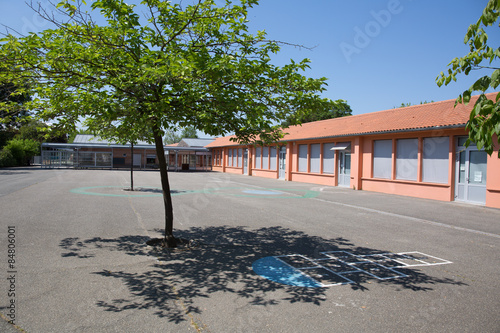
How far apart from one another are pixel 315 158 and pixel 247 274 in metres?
19.9

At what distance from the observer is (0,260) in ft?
17.8

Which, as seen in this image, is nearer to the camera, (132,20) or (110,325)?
(110,325)

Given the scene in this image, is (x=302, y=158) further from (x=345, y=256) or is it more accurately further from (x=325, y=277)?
(x=325, y=277)

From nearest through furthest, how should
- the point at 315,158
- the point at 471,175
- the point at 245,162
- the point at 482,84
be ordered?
the point at 482,84 < the point at 471,175 < the point at 315,158 < the point at 245,162

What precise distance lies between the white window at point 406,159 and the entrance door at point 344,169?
3.81 metres

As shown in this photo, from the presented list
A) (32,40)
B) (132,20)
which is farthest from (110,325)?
(132,20)

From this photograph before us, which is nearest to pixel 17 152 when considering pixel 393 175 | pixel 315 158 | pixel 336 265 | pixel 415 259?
pixel 315 158

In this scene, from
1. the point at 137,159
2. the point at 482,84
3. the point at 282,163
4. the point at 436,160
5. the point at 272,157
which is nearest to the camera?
the point at 482,84

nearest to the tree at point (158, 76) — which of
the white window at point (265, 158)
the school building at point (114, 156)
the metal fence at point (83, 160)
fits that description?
the white window at point (265, 158)

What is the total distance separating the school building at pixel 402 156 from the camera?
14109mm

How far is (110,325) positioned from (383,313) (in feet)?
9.54

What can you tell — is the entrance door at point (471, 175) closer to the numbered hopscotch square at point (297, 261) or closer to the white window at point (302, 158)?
the numbered hopscotch square at point (297, 261)

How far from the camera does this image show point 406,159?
17047 mm

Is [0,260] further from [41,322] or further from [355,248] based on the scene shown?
[355,248]
